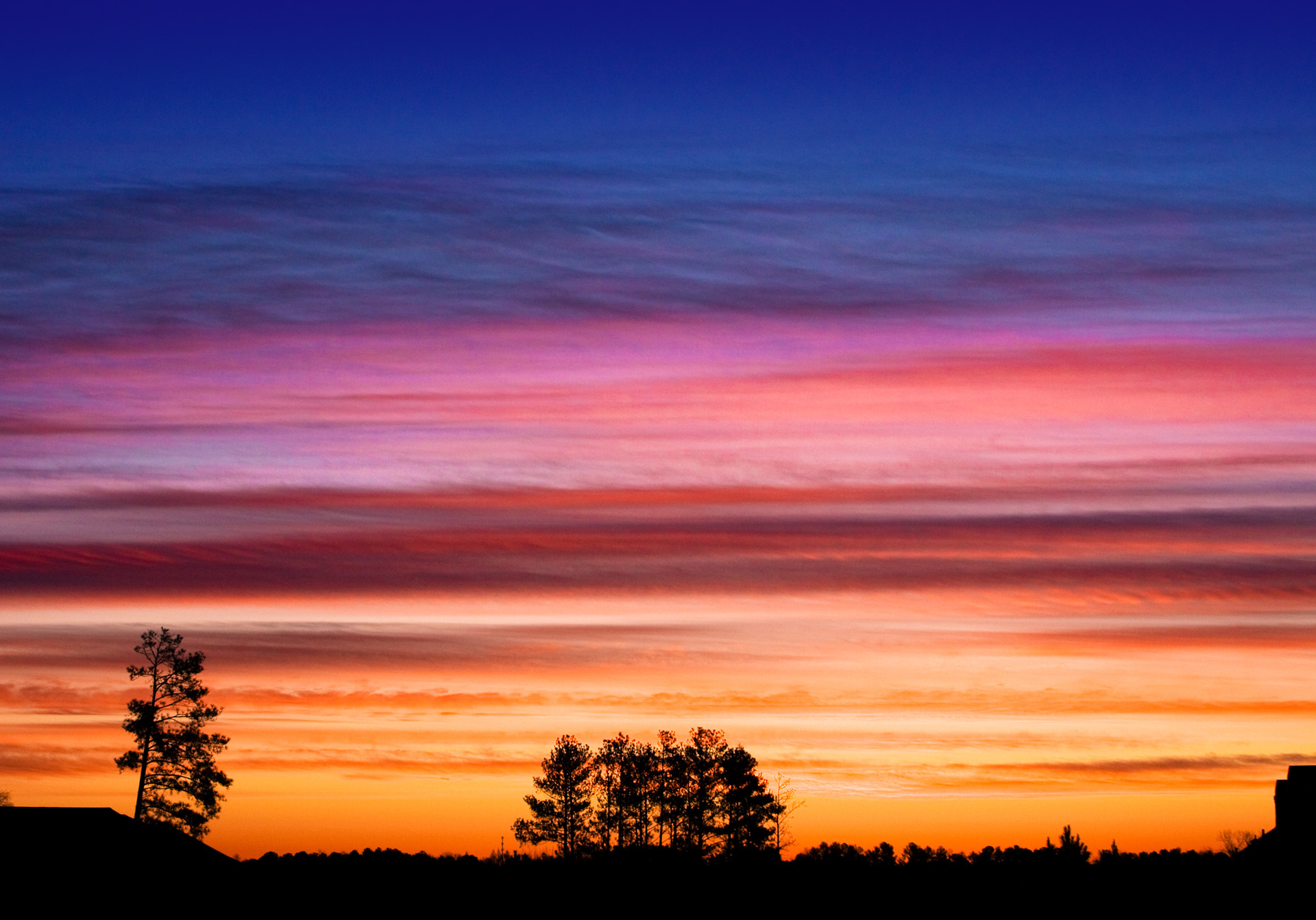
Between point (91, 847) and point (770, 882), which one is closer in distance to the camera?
point (91, 847)

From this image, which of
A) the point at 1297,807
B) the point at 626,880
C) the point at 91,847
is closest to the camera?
the point at 91,847

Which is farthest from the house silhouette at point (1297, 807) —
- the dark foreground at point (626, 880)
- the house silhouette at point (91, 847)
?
the house silhouette at point (91, 847)

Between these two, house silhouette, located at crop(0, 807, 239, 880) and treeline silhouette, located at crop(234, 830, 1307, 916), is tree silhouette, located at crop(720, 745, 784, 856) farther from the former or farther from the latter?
house silhouette, located at crop(0, 807, 239, 880)

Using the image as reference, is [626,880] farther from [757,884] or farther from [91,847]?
[91,847]


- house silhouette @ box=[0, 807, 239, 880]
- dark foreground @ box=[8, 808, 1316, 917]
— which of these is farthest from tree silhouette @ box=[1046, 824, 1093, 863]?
house silhouette @ box=[0, 807, 239, 880]

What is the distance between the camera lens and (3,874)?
41.7 meters

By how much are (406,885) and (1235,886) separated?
38.8 m

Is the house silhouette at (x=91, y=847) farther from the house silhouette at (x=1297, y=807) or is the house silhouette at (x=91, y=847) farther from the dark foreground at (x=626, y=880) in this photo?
the house silhouette at (x=1297, y=807)

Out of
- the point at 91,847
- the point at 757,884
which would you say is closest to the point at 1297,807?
the point at 757,884

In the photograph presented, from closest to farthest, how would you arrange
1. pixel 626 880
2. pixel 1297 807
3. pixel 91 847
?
pixel 91 847
pixel 1297 807
pixel 626 880

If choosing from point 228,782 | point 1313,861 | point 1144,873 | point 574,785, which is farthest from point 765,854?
point 1313,861

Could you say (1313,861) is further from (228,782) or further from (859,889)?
(228,782)

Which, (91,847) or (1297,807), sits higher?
(1297,807)

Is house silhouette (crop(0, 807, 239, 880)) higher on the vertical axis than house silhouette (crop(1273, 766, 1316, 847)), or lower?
lower
